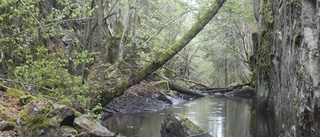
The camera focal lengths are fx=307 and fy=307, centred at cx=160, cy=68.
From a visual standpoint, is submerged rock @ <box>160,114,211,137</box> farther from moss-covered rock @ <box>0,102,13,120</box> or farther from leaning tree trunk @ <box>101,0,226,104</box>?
moss-covered rock @ <box>0,102,13,120</box>

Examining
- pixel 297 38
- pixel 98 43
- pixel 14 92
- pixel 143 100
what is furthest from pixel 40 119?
pixel 143 100

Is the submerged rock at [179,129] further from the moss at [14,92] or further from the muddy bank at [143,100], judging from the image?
the moss at [14,92]

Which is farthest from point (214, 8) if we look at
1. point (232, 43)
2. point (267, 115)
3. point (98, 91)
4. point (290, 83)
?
point (232, 43)

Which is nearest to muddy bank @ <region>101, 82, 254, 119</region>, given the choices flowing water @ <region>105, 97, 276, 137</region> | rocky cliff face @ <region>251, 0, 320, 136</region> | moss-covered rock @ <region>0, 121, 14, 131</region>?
flowing water @ <region>105, 97, 276, 137</region>

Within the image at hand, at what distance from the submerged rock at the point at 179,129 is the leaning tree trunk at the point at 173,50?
2793 mm

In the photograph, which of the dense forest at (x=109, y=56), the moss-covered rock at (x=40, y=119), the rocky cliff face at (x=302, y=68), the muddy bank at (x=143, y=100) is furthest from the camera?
the muddy bank at (x=143, y=100)

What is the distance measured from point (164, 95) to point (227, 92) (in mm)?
10395

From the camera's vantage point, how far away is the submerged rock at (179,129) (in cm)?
1086

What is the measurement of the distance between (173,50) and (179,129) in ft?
11.7

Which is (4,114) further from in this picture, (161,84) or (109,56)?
(161,84)

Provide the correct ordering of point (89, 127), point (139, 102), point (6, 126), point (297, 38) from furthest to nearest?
point (139, 102), point (89, 127), point (297, 38), point (6, 126)

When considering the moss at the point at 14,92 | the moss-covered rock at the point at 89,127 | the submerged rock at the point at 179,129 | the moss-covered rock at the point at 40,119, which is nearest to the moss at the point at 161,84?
the submerged rock at the point at 179,129

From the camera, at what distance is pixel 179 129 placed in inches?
430

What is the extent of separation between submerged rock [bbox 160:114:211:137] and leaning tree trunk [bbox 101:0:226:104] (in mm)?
2793
